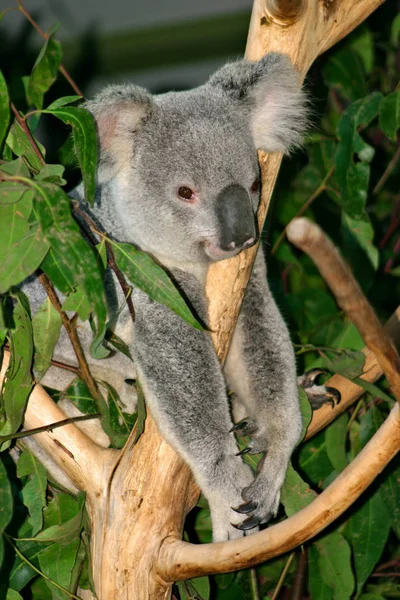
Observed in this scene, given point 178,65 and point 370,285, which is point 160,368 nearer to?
point 370,285

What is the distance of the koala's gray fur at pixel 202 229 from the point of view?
228 centimetres

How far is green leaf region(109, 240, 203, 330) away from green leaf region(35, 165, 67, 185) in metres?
0.22

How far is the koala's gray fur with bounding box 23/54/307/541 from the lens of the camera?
7.47ft

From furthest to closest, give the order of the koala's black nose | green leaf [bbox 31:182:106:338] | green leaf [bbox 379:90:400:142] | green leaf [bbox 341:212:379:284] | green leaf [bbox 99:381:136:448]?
green leaf [bbox 341:212:379:284] < green leaf [bbox 379:90:400:142] < green leaf [bbox 99:381:136:448] < the koala's black nose < green leaf [bbox 31:182:106:338]

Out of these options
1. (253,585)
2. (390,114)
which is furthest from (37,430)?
(390,114)

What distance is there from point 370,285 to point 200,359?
114 centimetres

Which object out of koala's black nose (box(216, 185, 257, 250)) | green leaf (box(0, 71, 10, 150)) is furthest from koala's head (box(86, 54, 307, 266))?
A: green leaf (box(0, 71, 10, 150))

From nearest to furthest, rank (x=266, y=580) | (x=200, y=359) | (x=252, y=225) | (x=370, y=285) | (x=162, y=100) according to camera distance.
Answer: (x=252, y=225)
(x=200, y=359)
(x=162, y=100)
(x=266, y=580)
(x=370, y=285)

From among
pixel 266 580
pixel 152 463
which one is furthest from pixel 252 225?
pixel 266 580

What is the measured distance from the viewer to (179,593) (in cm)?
252

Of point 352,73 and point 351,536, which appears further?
point 352,73

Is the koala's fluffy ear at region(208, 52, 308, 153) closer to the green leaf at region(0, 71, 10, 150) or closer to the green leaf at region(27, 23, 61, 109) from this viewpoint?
the green leaf at region(27, 23, 61, 109)

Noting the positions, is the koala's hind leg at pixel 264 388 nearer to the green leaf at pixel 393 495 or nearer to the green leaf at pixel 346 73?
the green leaf at pixel 393 495

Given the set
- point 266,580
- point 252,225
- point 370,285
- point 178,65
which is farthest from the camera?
point 178,65
